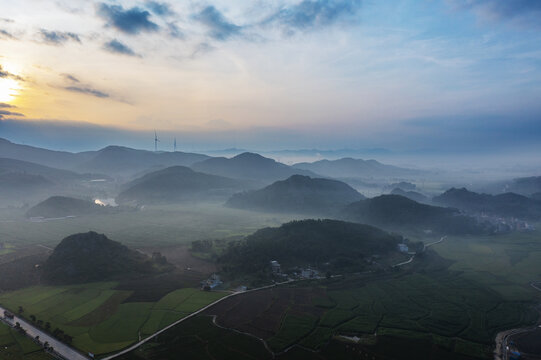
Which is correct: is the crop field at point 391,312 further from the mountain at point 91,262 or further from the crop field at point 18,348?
the mountain at point 91,262

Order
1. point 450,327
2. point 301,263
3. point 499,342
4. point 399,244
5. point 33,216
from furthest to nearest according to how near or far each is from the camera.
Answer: point 33,216
point 399,244
point 301,263
point 450,327
point 499,342

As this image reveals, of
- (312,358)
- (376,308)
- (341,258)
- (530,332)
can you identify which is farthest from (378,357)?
(341,258)

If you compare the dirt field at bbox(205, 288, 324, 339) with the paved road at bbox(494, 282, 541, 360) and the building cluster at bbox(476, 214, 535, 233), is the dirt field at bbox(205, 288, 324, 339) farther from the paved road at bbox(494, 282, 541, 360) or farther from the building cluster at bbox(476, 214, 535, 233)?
the building cluster at bbox(476, 214, 535, 233)

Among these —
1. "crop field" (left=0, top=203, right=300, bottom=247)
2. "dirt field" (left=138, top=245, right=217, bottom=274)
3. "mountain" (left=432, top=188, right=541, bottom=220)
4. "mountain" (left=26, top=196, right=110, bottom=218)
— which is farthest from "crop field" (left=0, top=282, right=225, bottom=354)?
"mountain" (left=432, top=188, right=541, bottom=220)

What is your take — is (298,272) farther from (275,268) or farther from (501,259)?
(501,259)

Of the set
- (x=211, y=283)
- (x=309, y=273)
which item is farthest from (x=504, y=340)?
(x=211, y=283)

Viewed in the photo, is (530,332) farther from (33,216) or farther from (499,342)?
(33,216)
